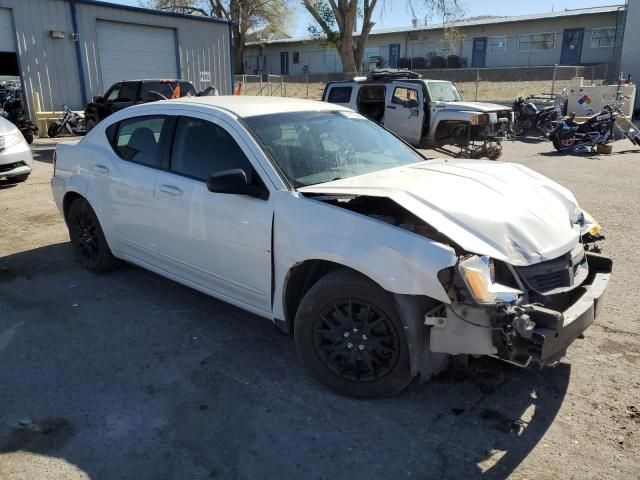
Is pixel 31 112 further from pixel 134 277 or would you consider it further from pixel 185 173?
pixel 185 173

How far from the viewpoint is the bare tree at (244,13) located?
4116cm

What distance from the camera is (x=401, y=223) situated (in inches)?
127

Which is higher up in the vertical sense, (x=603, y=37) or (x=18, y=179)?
(x=603, y=37)

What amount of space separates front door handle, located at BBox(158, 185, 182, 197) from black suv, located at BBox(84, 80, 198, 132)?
10617 millimetres

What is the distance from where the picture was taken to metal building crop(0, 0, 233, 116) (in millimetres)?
17094

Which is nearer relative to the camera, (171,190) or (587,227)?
(587,227)

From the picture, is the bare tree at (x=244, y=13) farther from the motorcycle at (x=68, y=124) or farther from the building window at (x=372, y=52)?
the motorcycle at (x=68, y=124)

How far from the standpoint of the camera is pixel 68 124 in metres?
17.3

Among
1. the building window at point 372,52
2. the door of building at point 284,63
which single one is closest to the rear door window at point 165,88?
the building window at point 372,52

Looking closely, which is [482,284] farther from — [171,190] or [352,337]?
[171,190]

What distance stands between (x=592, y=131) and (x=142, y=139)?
12.9 metres

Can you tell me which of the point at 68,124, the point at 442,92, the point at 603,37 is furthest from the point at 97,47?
the point at 603,37

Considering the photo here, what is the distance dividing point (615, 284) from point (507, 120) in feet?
27.8

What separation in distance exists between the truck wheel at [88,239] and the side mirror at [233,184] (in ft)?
6.77
